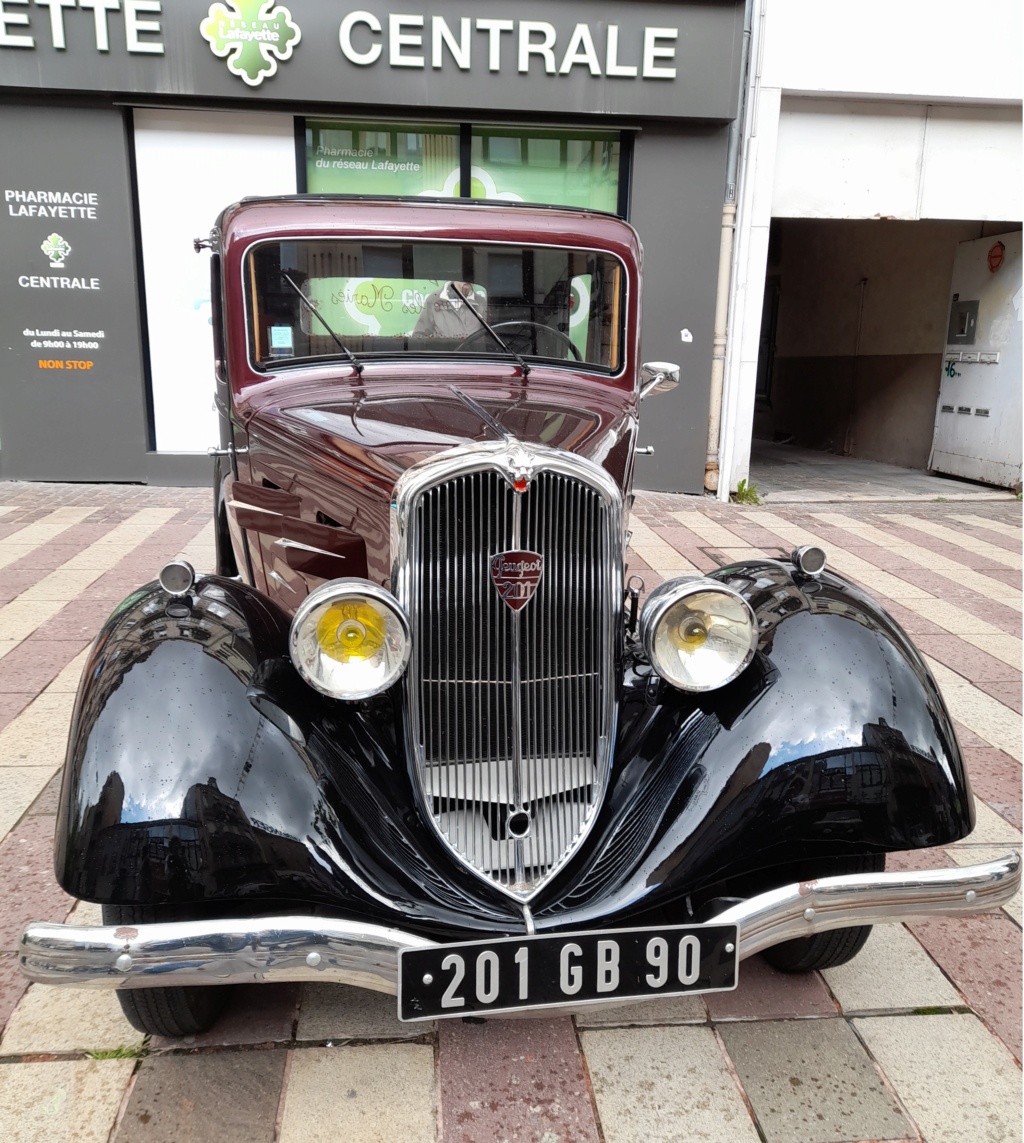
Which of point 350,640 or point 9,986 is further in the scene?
point 9,986

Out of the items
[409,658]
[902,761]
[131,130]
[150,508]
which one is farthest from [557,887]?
[131,130]

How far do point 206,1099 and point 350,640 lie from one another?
0.97m

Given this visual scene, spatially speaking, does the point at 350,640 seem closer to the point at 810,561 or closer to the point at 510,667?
the point at 510,667

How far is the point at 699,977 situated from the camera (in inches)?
63.6

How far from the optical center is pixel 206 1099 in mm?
1770

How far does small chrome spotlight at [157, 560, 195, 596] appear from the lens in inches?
75.8

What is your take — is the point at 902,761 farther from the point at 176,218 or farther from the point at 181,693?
the point at 176,218

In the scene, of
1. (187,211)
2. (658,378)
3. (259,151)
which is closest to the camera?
(658,378)

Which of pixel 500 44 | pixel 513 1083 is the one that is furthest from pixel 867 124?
pixel 513 1083

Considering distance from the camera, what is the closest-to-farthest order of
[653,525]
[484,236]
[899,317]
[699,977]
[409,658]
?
[699,977], [409,658], [484,236], [653,525], [899,317]

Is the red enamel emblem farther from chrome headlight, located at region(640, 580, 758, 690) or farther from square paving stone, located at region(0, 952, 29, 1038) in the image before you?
square paving stone, located at region(0, 952, 29, 1038)

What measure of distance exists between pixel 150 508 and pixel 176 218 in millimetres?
2568

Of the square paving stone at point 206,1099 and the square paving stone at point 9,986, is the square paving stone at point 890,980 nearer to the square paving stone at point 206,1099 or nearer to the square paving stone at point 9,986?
the square paving stone at point 206,1099

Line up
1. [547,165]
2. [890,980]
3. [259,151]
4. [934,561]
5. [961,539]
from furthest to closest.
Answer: [547,165]
[259,151]
[961,539]
[934,561]
[890,980]
